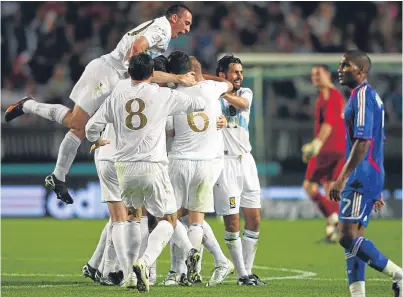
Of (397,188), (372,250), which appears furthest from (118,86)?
(397,188)

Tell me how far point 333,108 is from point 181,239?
21.7 feet

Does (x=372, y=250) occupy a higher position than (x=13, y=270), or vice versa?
(x=372, y=250)

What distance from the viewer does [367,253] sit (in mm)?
9195

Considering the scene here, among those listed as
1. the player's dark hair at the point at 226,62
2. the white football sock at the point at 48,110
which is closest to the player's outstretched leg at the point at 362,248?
the player's dark hair at the point at 226,62

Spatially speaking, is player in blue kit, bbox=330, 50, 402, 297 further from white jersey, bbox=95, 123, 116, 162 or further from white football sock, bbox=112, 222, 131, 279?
white jersey, bbox=95, 123, 116, 162

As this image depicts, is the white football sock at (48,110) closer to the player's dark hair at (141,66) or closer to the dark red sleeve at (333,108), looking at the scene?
the player's dark hair at (141,66)

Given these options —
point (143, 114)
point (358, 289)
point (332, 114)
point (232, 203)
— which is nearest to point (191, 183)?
point (232, 203)

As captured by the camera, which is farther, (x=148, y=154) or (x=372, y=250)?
(x=148, y=154)

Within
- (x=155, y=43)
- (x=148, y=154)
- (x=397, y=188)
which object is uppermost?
(x=155, y=43)

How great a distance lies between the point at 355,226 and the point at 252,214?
2.56m

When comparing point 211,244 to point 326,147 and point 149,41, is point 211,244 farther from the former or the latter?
point 326,147

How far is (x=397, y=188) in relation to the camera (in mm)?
21672

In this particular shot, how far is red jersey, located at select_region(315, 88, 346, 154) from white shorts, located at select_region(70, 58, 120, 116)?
577 centimetres

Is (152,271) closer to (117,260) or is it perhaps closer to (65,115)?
(117,260)
